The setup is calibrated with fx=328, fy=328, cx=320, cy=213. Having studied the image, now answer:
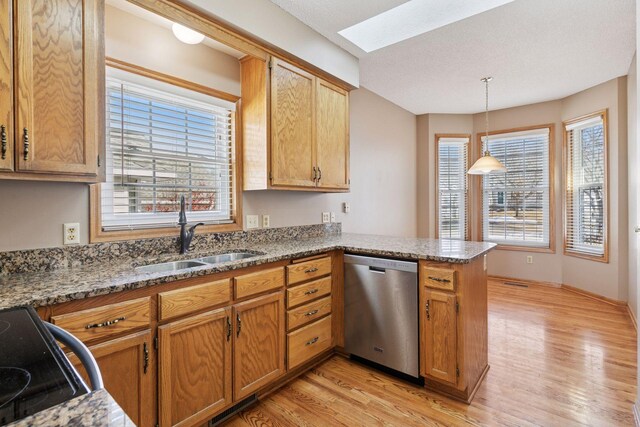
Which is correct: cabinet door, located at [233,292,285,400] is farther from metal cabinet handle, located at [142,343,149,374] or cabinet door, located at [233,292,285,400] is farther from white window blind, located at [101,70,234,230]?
white window blind, located at [101,70,234,230]

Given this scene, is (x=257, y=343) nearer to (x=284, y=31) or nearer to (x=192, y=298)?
(x=192, y=298)

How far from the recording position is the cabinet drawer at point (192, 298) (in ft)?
4.99

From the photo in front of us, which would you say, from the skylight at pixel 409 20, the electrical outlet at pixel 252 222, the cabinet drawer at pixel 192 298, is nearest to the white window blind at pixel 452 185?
the skylight at pixel 409 20

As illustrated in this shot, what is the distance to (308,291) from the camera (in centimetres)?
229

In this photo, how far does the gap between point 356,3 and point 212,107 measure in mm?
1286

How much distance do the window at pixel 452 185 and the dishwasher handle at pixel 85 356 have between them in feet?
16.7

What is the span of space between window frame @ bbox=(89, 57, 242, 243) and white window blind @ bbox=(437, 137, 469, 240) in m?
3.67

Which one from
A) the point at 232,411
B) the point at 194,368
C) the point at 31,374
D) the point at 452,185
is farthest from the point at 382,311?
the point at 452,185

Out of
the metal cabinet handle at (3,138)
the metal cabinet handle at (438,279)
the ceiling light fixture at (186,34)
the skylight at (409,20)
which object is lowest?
the metal cabinet handle at (438,279)

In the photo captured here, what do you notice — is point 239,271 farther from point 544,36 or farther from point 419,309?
point 544,36

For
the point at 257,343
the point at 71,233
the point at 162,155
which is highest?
the point at 162,155

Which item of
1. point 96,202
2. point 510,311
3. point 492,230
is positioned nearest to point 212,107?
point 96,202

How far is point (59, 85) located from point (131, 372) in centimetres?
130

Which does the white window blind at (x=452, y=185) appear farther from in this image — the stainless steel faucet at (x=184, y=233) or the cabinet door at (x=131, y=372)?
the cabinet door at (x=131, y=372)
